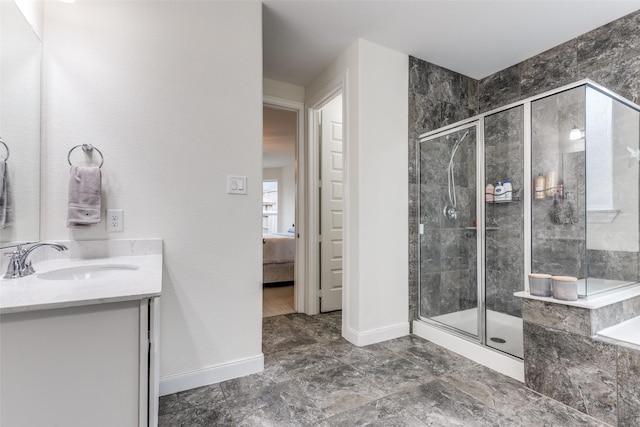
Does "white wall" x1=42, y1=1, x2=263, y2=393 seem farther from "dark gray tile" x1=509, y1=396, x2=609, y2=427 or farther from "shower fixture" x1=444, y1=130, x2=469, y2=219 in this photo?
"shower fixture" x1=444, y1=130, x2=469, y2=219

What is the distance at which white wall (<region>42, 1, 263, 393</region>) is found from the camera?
1634 millimetres

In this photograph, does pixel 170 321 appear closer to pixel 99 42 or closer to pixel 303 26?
pixel 99 42

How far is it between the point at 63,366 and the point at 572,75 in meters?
3.74

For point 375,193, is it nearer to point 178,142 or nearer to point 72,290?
point 178,142

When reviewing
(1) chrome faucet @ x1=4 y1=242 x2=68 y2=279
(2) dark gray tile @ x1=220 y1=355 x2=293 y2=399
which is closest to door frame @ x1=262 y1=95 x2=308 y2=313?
(2) dark gray tile @ x1=220 y1=355 x2=293 y2=399

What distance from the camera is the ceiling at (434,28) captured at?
2150mm

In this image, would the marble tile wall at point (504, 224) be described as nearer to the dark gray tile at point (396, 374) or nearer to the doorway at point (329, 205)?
the dark gray tile at point (396, 374)

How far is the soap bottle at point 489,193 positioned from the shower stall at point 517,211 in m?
0.02

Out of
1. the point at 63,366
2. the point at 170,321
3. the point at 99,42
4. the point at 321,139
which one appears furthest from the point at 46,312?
the point at 321,139

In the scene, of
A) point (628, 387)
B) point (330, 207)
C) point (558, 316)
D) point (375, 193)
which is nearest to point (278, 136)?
point (330, 207)

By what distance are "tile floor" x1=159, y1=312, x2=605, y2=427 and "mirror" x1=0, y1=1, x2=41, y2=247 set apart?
1.20 meters

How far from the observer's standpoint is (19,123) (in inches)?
55.5

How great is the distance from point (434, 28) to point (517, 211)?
169cm

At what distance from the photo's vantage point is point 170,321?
5.88 ft
